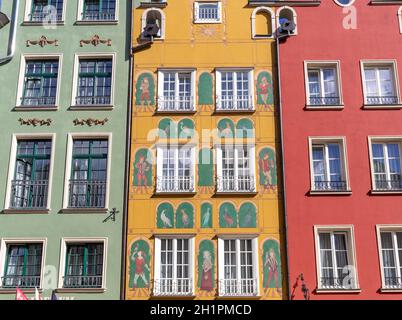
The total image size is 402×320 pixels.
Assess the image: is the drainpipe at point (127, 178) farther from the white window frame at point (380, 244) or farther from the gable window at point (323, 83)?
the white window frame at point (380, 244)

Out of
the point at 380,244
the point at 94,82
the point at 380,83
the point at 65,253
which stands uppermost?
A: the point at 94,82

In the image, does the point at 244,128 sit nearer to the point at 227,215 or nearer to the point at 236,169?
the point at 236,169

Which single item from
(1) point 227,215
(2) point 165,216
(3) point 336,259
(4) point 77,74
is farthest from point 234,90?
(3) point 336,259

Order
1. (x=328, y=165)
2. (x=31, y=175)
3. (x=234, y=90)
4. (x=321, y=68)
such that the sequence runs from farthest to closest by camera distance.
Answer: (x=321, y=68), (x=234, y=90), (x=31, y=175), (x=328, y=165)

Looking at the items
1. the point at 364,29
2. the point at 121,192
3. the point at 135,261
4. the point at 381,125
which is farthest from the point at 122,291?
the point at 364,29

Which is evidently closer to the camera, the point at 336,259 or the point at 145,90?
the point at 336,259

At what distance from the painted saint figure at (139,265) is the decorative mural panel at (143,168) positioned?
2.09 metres

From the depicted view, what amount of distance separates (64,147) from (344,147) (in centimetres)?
880

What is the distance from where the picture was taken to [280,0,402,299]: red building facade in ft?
58.9

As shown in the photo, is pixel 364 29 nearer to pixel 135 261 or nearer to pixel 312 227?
pixel 312 227

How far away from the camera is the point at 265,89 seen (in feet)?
65.5

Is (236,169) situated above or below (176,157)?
below

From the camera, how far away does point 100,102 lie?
2003cm

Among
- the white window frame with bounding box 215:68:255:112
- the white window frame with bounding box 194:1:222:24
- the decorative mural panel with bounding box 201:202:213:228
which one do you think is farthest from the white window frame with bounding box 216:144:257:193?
the white window frame with bounding box 194:1:222:24
